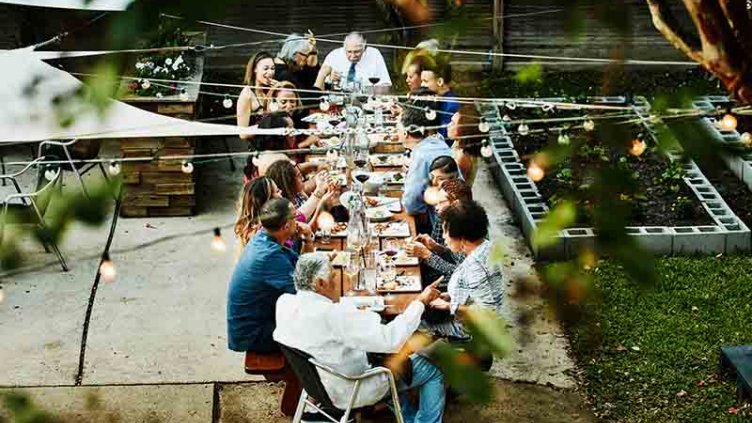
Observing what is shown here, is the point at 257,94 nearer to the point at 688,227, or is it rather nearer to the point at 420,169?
the point at 420,169

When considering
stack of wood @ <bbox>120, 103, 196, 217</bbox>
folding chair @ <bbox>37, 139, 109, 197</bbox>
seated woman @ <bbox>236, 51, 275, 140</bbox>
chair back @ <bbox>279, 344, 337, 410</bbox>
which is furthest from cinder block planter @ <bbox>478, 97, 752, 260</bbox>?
folding chair @ <bbox>37, 139, 109, 197</bbox>

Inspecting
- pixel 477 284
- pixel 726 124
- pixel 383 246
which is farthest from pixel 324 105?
pixel 726 124

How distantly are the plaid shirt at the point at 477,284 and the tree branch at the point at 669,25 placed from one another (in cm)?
399

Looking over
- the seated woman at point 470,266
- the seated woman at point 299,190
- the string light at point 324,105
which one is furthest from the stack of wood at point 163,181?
the seated woman at point 470,266

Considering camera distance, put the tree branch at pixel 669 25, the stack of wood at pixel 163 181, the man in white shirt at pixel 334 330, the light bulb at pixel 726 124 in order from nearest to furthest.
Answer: the tree branch at pixel 669 25 < the light bulb at pixel 726 124 < the man in white shirt at pixel 334 330 < the stack of wood at pixel 163 181

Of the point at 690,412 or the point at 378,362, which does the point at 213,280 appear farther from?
the point at 690,412

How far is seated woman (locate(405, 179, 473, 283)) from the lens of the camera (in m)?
5.95

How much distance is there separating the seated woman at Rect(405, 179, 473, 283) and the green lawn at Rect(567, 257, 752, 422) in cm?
71

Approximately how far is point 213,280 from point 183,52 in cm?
262

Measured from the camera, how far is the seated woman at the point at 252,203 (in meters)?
5.86

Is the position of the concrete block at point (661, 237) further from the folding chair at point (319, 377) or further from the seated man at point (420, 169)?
the folding chair at point (319, 377)

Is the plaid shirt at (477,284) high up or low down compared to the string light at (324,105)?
up

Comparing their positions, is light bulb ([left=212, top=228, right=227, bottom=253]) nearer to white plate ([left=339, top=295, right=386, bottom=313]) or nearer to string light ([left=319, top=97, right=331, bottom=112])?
white plate ([left=339, top=295, right=386, bottom=313])

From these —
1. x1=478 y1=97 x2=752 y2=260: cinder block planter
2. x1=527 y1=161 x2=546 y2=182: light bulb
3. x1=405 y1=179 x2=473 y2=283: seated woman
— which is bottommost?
x1=478 y1=97 x2=752 y2=260: cinder block planter
